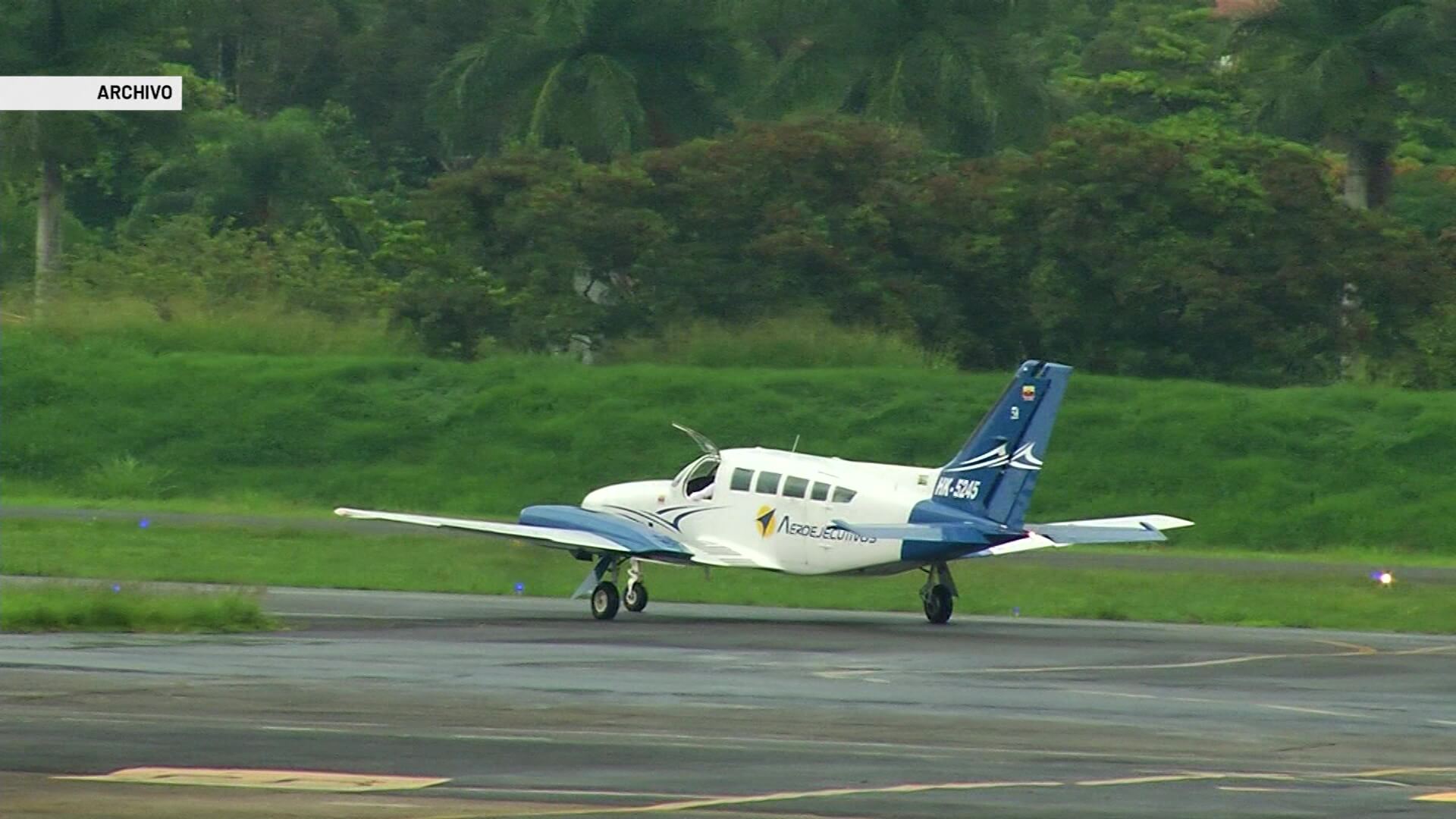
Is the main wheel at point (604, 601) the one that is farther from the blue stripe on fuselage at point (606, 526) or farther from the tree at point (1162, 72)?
the tree at point (1162, 72)

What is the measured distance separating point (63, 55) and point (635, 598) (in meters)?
31.6

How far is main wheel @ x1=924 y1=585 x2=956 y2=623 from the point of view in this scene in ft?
95.8

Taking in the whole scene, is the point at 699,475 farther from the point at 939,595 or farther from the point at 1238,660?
the point at 1238,660

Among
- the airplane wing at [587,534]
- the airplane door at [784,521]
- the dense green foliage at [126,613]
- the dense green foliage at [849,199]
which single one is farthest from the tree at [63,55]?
the dense green foliage at [126,613]

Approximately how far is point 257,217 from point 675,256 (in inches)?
686

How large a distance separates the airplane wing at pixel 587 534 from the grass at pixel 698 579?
13.9ft

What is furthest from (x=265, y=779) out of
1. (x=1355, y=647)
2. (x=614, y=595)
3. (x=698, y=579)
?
(x=698, y=579)

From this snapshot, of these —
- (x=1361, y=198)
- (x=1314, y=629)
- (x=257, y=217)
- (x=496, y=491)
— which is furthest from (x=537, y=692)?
(x=257, y=217)

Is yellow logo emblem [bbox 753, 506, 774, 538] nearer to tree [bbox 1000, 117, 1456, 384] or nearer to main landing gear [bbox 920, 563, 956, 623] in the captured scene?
main landing gear [bbox 920, 563, 956, 623]

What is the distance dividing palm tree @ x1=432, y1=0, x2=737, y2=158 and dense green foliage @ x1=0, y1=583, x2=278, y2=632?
110 ft

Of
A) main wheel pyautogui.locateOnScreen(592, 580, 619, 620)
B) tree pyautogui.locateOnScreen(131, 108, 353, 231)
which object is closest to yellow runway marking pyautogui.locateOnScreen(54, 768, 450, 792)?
main wheel pyautogui.locateOnScreen(592, 580, 619, 620)

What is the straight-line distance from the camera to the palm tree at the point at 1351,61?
53812mm

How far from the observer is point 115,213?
236ft

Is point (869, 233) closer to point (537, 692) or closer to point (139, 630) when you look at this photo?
point (139, 630)
